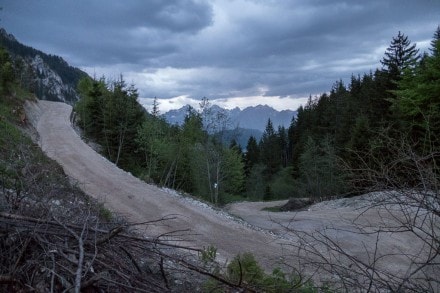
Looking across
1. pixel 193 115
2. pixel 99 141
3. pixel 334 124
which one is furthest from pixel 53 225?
pixel 334 124

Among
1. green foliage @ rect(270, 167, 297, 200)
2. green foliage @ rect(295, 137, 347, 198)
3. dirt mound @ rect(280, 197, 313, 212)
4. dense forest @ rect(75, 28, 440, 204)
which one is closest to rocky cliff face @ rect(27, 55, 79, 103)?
green foliage @ rect(270, 167, 297, 200)

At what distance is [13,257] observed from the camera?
8.87 ft

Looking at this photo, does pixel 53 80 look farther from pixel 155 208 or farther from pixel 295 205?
pixel 155 208

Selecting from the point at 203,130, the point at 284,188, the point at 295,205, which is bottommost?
the point at 284,188

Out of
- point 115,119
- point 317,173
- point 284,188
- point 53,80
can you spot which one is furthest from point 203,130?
point 53,80

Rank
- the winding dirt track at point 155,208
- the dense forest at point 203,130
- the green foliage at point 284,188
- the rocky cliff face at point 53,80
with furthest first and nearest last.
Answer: the rocky cliff face at point 53,80 < the green foliage at point 284,188 < the dense forest at point 203,130 < the winding dirt track at point 155,208

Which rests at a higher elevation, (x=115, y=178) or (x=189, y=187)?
(x=115, y=178)

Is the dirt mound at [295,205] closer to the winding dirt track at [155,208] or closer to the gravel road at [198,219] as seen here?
the gravel road at [198,219]

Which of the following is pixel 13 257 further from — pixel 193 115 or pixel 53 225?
pixel 193 115

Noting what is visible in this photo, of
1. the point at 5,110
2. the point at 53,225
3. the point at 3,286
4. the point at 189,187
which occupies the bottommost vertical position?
the point at 189,187

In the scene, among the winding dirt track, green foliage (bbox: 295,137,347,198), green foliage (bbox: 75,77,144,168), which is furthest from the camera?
green foliage (bbox: 295,137,347,198)

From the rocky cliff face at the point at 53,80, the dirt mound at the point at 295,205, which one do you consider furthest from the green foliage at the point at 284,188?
the rocky cliff face at the point at 53,80

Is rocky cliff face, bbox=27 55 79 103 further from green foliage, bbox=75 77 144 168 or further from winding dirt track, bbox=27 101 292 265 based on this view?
A: winding dirt track, bbox=27 101 292 265

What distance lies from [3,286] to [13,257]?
24 cm
